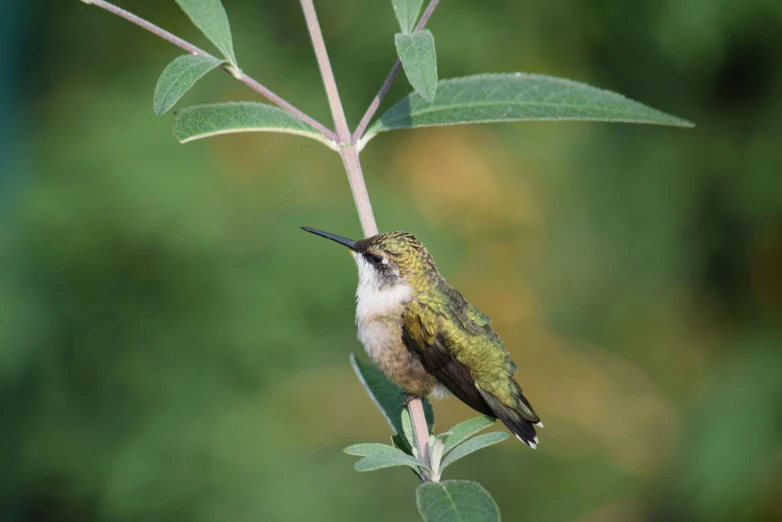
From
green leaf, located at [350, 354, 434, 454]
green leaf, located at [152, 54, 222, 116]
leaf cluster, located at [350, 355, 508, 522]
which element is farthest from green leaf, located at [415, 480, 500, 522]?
green leaf, located at [152, 54, 222, 116]

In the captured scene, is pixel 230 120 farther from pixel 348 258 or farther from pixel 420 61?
pixel 348 258

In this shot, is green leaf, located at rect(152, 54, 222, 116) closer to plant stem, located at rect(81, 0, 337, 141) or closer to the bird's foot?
Answer: plant stem, located at rect(81, 0, 337, 141)

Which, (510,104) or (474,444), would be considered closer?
(474,444)

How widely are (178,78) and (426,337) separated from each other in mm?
897

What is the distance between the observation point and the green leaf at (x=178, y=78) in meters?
1.57

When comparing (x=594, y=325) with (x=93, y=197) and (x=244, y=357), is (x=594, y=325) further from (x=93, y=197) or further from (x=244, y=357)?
(x=93, y=197)

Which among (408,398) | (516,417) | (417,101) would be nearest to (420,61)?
(417,101)

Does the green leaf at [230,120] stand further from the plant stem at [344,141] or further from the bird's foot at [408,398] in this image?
the bird's foot at [408,398]

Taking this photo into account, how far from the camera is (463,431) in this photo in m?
1.74

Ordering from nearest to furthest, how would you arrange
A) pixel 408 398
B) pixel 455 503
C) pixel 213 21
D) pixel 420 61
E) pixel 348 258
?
pixel 455 503
pixel 420 61
pixel 213 21
pixel 408 398
pixel 348 258

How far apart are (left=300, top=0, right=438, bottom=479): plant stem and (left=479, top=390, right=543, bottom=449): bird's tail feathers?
309 millimetres

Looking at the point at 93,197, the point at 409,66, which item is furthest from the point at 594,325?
the point at 409,66

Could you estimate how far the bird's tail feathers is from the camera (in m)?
2.04

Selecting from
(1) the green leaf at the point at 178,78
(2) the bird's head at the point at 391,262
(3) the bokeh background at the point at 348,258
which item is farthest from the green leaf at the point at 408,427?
(3) the bokeh background at the point at 348,258
